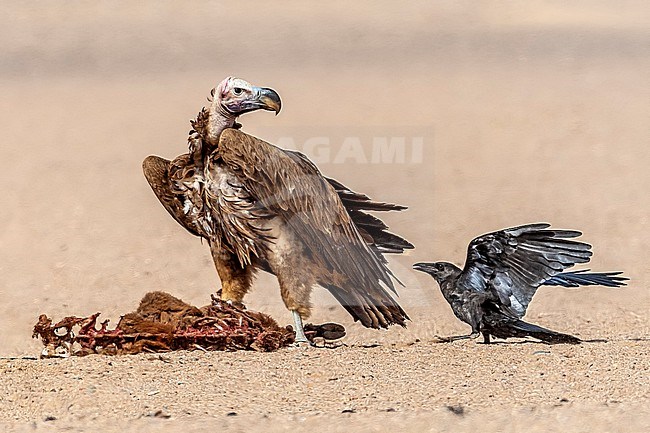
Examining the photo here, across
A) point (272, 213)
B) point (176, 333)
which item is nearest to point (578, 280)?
point (272, 213)

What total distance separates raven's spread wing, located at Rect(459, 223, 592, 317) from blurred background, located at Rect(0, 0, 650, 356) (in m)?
0.39

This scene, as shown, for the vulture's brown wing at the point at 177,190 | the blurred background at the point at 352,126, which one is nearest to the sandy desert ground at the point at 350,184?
the blurred background at the point at 352,126

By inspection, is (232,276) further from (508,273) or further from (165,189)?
(508,273)

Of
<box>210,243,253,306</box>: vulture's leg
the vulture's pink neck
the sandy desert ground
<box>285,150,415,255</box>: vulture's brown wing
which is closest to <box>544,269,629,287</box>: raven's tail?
the sandy desert ground

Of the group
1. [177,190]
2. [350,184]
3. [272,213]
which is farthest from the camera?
[350,184]

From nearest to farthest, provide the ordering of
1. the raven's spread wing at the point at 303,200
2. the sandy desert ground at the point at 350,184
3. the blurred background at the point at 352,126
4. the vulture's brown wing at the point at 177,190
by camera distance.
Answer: the sandy desert ground at the point at 350,184 < the raven's spread wing at the point at 303,200 < the vulture's brown wing at the point at 177,190 < the blurred background at the point at 352,126

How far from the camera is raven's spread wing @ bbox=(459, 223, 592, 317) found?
278cm

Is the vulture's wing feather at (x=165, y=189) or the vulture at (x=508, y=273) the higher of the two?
the vulture's wing feather at (x=165, y=189)

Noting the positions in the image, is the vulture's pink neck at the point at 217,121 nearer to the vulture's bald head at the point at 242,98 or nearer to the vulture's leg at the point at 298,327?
the vulture's bald head at the point at 242,98

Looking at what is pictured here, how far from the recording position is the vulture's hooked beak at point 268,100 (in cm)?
278

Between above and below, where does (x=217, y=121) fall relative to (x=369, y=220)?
above

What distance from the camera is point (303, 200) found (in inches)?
109

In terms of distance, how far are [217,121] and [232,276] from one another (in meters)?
0.41

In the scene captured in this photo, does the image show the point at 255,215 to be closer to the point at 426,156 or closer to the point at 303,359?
the point at 303,359
